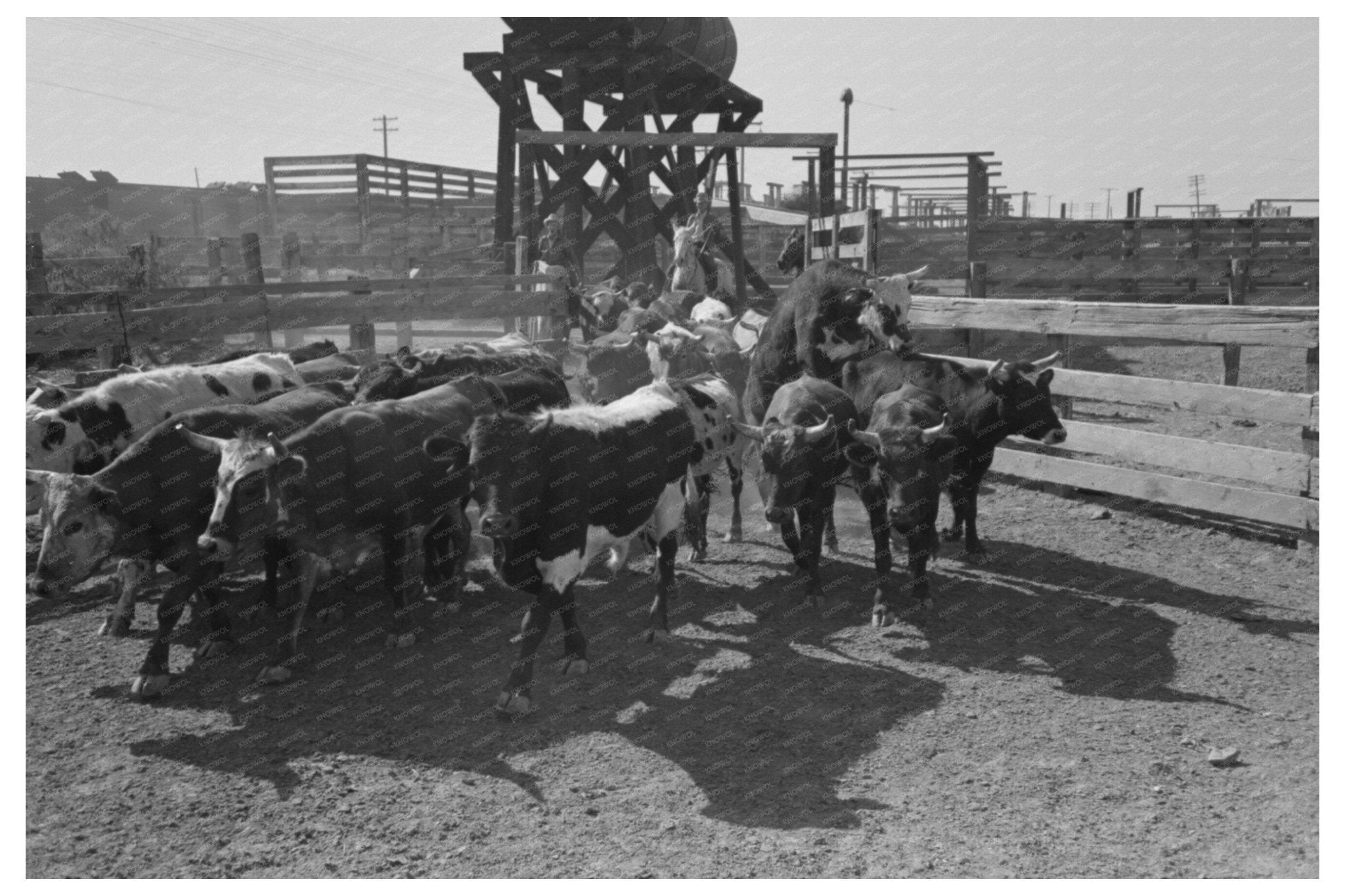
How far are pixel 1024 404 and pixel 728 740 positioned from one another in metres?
4.03

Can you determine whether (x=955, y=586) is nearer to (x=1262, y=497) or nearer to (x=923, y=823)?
(x=1262, y=497)

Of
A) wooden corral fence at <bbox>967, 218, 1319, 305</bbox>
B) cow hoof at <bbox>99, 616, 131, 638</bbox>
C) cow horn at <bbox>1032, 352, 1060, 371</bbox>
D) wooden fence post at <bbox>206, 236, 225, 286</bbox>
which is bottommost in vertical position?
cow hoof at <bbox>99, 616, 131, 638</bbox>

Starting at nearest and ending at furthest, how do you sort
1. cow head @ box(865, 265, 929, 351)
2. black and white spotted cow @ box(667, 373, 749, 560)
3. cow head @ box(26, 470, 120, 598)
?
1. cow head @ box(26, 470, 120, 598)
2. black and white spotted cow @ box(667, 373, 749, 560)
3. cow head @ box(865, 265, 929, 351)

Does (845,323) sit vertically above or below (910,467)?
above

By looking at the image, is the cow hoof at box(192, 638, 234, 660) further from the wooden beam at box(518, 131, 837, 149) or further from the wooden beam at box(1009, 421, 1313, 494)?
the wooden beam at box(518, 131, 837, 149)

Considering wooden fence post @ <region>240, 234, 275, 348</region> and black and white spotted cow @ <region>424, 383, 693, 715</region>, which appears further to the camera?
wooden fence post @ <region>240, 234, 275, 348</region>

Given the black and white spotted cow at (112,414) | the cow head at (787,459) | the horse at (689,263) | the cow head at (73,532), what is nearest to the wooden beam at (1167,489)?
the cow head at (787,459)

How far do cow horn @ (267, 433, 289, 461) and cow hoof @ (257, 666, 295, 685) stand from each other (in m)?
1.21

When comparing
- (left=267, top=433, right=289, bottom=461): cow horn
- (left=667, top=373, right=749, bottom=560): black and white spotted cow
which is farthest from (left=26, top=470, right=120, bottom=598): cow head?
(left=667, top=373, right=749, bottom=560): black and white spotted cow

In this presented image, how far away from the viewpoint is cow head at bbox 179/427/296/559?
5.47m

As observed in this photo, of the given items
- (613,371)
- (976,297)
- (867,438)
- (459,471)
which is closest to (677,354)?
(613,371)

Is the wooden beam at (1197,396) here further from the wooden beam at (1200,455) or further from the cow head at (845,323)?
the cow head at (845,323)

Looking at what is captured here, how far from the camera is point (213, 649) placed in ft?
20.3

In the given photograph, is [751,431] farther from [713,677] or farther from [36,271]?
[36,271]
